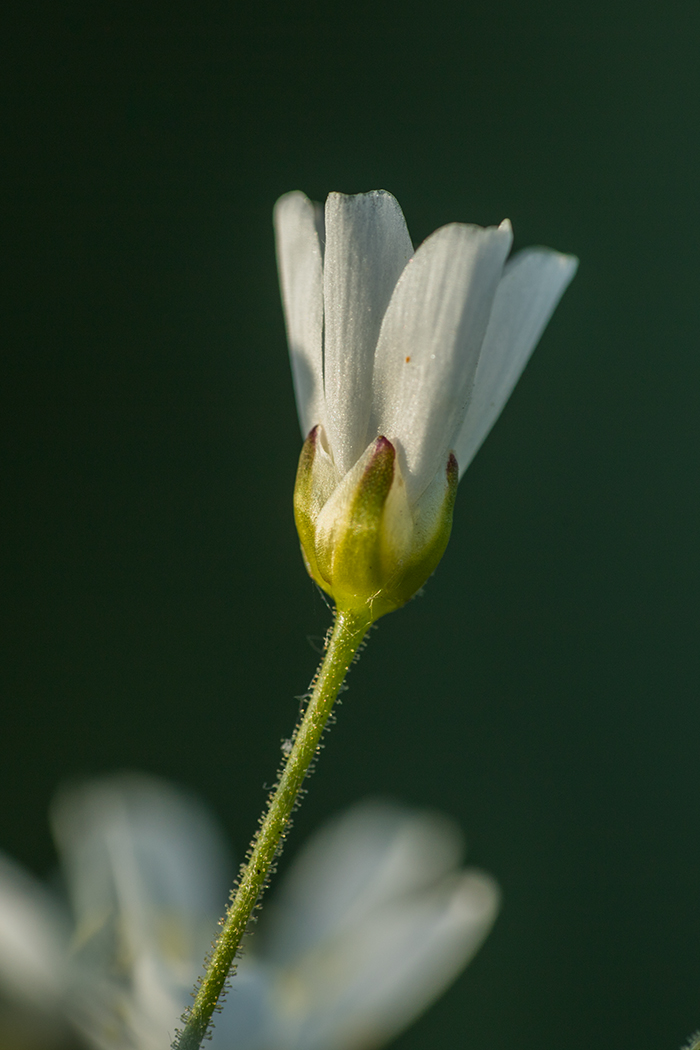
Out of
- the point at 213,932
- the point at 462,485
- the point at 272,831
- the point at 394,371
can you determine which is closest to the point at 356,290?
the point at 394,371

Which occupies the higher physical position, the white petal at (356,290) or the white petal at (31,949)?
the white petal at (356,290)

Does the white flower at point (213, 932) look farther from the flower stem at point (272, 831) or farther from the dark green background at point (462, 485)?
the dark green background at point (462, 485)

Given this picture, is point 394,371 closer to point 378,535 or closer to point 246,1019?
point 378,535

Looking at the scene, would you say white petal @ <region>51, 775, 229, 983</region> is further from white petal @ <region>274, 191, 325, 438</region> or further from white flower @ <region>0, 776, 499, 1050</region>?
white petal @ <region>274, 191, 325, 438</region>

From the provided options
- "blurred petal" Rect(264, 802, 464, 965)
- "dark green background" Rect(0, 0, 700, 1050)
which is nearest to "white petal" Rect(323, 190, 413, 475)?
"blurred petal" Rect(264, 802, 464, 965)

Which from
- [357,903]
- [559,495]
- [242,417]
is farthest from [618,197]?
[357,903]

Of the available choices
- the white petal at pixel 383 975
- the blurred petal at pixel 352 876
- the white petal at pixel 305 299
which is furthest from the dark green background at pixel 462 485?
the white petal at pixel 305 299

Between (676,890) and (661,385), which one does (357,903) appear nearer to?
(676,890)
